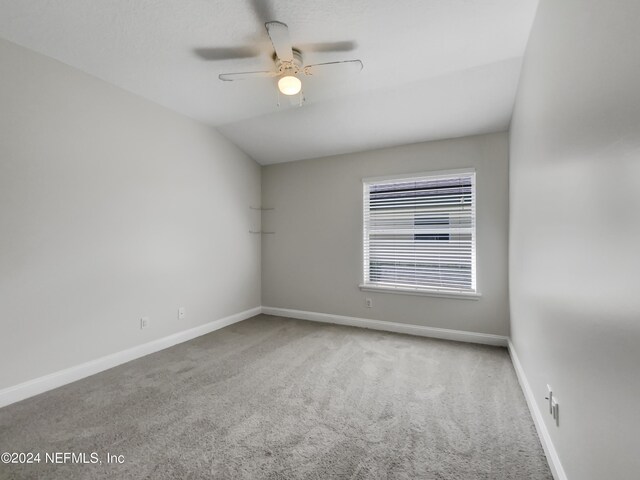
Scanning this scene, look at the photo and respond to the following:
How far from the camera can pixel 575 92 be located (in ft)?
4.30

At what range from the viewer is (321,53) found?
8.15ft

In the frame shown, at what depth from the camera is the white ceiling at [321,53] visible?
2033 mm

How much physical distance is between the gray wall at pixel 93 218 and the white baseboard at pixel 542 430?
3471 millimetres

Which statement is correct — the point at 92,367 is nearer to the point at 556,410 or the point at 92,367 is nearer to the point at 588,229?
the point at 556,410

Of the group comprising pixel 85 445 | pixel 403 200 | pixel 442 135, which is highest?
pixel 442 135

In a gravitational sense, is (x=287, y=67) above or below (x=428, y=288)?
above

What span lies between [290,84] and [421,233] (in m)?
2.42

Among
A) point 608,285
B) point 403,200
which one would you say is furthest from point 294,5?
point 403,200

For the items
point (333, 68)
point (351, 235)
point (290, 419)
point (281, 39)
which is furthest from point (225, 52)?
point (290, 419)

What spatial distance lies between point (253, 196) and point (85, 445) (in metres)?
3.55

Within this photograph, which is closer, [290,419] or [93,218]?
[290,419]

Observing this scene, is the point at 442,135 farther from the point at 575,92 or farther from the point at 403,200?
the point at 575,92

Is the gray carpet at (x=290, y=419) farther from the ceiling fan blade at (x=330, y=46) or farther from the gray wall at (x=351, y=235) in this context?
the ceiling fan blade at (x=330, y=46)

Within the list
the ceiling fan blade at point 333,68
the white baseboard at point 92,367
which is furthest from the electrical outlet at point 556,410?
the white baseboard at point 92,367
